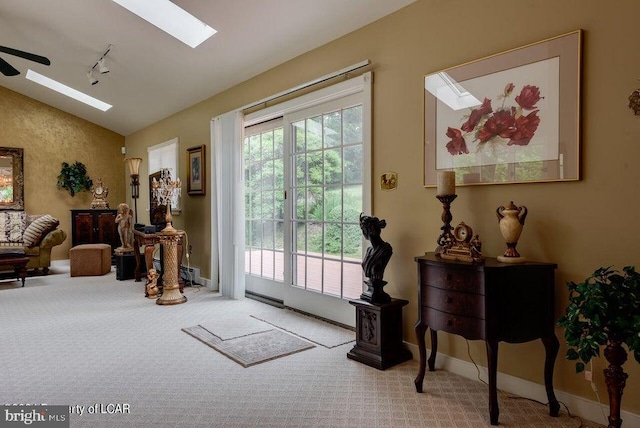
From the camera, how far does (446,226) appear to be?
96.7 inches

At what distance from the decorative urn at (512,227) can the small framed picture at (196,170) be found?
13.8ft

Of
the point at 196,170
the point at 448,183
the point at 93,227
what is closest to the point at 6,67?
the point at 196,170

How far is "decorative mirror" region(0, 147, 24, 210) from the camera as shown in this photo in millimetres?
7305

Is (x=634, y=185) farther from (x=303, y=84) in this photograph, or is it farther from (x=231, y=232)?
(x=231, y=232)

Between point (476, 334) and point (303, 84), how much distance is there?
2.65m

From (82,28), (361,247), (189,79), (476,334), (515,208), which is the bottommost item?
(476,334)

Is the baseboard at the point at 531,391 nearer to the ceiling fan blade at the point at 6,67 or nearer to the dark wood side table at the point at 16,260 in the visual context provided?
the ceiling fan blade at the point at 6,67

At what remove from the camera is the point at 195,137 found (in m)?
5.71

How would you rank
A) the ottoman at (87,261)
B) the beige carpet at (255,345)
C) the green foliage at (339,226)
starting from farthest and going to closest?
the ottoman at (87,261), the green foliage at (339,226), the beige carpet at (255,345)

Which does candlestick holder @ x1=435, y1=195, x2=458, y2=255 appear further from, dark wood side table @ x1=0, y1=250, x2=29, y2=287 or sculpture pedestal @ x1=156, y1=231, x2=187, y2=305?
dark wood side table @ x1=0, y1=250, x2=29, y2=287

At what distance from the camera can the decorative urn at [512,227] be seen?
7.06ft

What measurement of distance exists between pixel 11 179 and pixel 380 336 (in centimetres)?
776

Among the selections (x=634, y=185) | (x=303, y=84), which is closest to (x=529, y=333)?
(x=634, y=185)

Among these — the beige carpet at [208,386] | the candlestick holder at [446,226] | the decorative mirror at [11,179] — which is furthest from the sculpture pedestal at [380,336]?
the decorative mirror at [11,179]
